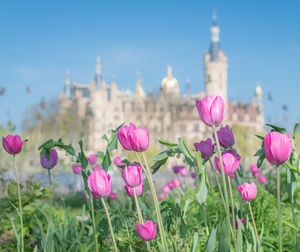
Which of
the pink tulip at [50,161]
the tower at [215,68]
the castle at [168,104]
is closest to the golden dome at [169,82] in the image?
the castle at [168,104]

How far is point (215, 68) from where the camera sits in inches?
2381

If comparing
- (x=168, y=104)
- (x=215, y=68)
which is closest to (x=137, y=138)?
(x=168, y=104)

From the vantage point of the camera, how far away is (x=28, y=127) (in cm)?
3797

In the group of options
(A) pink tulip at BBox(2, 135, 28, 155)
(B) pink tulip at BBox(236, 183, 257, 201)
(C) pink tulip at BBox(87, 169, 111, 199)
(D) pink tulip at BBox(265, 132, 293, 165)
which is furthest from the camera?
(A) pink tulip at BBox(2, 135, 28, 155)

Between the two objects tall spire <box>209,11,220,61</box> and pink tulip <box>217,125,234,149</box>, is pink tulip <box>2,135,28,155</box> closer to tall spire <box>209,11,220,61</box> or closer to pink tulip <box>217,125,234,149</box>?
pink tulip <box>217,125,234,149</box>

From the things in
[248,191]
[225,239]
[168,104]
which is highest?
[168,104]

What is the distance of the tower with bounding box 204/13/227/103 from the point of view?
60219mm

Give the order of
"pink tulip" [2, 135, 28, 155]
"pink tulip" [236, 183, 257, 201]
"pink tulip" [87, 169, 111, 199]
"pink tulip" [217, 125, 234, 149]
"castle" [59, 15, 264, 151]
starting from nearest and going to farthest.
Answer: "pink tulip" [87, 169, 111, 199] → "pink tulip" [236, 183, 257, 201] → "pink tulip" [217, 125, 234, 149] → "pink tulip" [2, 135, 28, 155] → "castle" [59, 15, 264, 151]

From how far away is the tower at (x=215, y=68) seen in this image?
Answer: 60219 mm

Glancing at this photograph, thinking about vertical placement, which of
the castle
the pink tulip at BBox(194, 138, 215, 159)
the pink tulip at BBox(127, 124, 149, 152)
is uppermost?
the castle

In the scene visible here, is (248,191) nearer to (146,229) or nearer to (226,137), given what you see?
(226,137)

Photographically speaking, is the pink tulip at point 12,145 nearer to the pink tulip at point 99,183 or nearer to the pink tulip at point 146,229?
the pink tulip at point 99,183

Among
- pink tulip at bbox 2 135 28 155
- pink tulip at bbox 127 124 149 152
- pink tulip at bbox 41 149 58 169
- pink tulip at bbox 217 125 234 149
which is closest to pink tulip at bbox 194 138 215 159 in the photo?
pink tulip at bbox 217 125 234 149

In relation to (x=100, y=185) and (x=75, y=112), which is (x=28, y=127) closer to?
(x=75, y=112)
